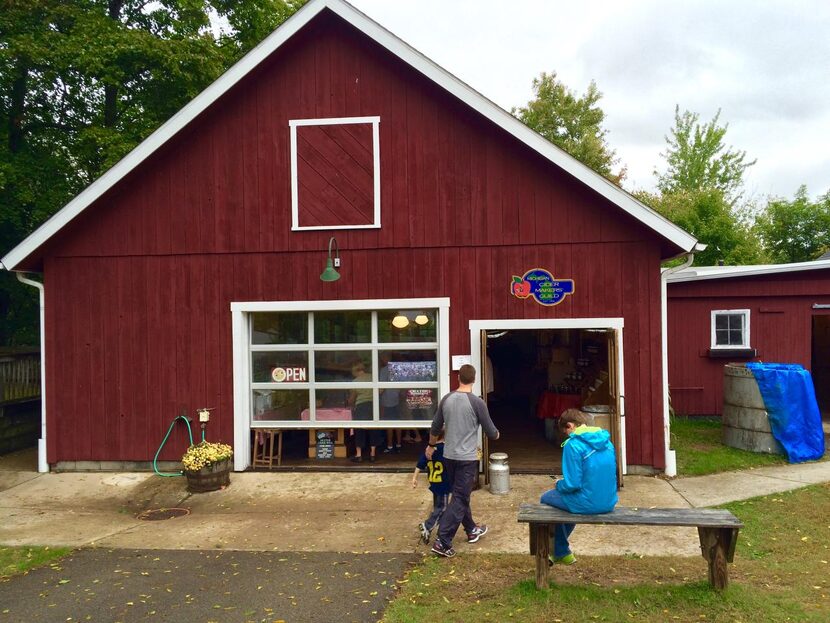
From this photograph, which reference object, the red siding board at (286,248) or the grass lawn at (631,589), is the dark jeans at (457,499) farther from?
the red siding board at (286,248)

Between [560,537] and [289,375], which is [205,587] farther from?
[289,375]

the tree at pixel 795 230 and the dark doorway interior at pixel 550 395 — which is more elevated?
the tree at pixel 795 230

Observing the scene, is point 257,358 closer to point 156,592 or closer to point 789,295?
point 156,592

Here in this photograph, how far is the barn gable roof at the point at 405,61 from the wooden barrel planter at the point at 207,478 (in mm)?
4131

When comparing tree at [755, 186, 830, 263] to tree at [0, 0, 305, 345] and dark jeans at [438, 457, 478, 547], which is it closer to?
tree at [0, 0, 305, 345]

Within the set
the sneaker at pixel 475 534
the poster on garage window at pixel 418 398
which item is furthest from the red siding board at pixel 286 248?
the sneaker at pixel 475 534

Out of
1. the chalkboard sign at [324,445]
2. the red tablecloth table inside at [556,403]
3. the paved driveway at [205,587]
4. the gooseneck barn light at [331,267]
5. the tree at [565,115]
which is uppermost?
the tree at [565,115]

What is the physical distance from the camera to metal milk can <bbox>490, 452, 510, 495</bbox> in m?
8.19

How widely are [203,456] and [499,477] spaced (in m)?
3.98

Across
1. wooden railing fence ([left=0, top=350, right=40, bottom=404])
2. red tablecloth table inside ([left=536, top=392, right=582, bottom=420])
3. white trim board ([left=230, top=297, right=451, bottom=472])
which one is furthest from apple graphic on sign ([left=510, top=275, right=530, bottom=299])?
wooden railing fence ([left=0, top=350, right=40, bottom=404])

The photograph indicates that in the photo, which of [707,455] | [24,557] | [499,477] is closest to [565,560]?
[499,477]

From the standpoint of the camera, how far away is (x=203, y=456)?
8.65 m

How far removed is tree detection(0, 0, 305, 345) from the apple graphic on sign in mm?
9840

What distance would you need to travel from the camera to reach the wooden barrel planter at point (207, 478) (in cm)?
860
